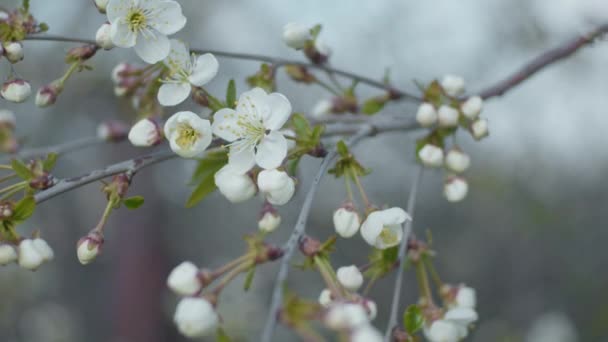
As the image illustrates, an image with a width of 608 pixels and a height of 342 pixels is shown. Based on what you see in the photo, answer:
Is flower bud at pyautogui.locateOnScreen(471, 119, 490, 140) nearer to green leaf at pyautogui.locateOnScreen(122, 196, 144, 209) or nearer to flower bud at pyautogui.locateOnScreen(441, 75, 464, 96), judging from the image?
flower bud at pyautogui.locateOnScreen(441, 75, 464, 96)

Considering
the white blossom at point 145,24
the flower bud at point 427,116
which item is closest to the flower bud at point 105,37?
the white blossom at point 145,24

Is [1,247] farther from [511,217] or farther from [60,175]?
[60,175]

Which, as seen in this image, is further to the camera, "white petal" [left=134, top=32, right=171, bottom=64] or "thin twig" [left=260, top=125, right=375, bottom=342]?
"white petal" [left=134, top=32, right=171, bottom=64]

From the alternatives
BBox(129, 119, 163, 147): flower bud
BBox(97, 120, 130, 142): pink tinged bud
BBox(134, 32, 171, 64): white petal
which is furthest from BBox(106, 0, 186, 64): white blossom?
BBox(97, 120, 130, 142): pink tinged bud

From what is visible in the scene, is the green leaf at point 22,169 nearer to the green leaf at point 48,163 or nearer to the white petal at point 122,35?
the green leaf at point 48,163

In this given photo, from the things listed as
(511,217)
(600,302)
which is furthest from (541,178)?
(600,302)

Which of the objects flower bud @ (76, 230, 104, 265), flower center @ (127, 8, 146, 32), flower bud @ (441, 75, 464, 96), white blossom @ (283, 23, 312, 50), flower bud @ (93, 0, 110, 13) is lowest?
flower bud @ (76, 230, 104, 265)

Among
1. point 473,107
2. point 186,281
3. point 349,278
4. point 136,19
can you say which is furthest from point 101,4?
point 473,107
